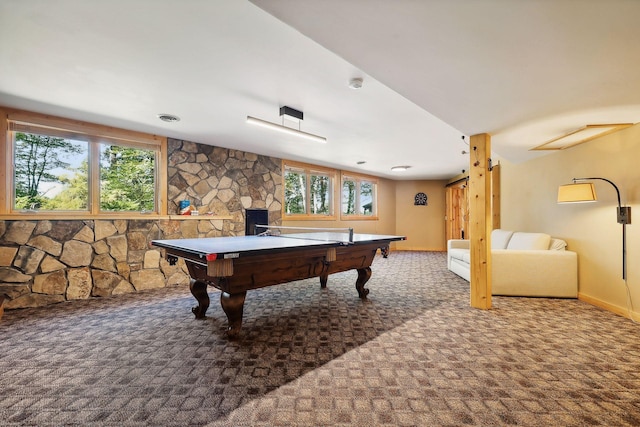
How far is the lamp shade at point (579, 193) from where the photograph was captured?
11.2ft

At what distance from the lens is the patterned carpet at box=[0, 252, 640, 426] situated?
166cm

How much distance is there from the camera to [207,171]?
542 cm

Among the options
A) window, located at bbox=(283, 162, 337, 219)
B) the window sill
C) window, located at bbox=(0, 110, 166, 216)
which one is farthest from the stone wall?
window, located at bbox=(283, 162, 337, 219)

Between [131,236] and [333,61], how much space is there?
403 centimetres

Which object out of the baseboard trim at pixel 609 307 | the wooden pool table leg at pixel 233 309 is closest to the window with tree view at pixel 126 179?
the wooden pool table leg at pixel 233 309

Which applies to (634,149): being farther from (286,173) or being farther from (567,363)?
(286,173)

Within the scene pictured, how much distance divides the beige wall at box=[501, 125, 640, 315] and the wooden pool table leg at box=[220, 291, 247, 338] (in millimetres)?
4263

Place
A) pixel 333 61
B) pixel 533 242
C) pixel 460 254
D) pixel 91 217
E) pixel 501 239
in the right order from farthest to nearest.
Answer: pixel 460 254, pixel 501 239, pixel 533 242, pixel 91 217, pixel 333 61

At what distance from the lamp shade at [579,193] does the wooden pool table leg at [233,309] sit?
396 cm

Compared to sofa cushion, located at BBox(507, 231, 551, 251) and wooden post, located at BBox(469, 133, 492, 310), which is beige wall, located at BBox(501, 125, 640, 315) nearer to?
sofa cushion, located at BBox(507, 231, 551, 251)

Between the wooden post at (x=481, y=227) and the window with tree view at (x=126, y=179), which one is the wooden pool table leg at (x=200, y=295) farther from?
the wooden post at (x=481, y=227)

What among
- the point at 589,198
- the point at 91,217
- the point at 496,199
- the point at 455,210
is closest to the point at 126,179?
the point at 91,217

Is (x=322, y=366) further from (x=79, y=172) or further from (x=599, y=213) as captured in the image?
(x=79, y=172)

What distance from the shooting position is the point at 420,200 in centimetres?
979
